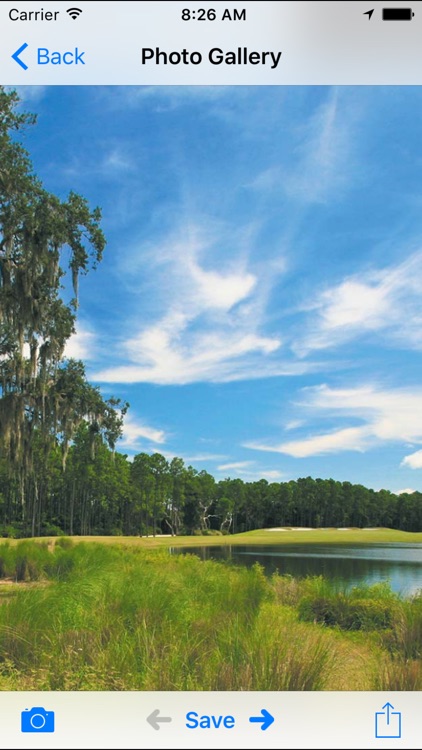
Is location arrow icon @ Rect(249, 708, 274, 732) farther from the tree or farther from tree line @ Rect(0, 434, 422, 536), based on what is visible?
tree line @ Rect(0, 434, 422, 536)

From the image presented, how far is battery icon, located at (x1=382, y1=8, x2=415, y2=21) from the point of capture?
9.25 ft

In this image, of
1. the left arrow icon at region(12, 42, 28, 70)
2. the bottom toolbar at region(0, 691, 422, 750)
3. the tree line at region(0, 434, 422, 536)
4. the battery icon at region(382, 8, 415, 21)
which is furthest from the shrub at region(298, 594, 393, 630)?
the tree line at region(0, 434, 422, 536)

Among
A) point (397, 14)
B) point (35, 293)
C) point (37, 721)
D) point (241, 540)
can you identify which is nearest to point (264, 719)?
point (37, 721)

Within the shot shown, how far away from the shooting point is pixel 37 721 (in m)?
2.49

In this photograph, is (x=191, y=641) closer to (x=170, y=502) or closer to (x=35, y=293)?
(x=35, y=293)

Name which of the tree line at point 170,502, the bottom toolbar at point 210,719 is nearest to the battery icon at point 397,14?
the bottom toolbar at point 210,719

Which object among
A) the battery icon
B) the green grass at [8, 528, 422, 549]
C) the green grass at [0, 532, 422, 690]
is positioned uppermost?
the battery icon

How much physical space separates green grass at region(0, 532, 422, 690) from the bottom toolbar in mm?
1208

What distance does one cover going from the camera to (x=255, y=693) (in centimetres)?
252

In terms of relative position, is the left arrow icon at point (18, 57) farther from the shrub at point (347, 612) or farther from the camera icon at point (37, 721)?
the shrub at point (347, 612)

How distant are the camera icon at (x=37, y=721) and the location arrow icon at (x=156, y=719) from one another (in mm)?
420

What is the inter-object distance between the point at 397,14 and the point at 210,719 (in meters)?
3.37

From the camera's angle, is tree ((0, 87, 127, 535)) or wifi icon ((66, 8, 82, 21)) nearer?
wifi icon ((66, 8, 82, 21))

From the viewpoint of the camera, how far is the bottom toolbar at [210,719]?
244 centimetres
